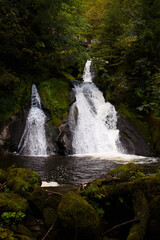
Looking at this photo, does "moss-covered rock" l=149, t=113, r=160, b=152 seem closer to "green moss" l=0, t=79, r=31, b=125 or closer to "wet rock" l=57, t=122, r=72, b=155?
"wet rock" l=57, t=122, r=72, b=155

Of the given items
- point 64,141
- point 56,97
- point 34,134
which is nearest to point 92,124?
point 64,141

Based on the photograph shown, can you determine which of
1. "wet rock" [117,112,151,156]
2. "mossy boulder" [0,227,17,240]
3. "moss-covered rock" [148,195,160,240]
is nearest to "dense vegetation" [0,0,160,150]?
"wet rock" [117,112,151,156]

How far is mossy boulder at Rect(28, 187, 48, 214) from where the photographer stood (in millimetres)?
2783

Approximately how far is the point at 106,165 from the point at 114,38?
13.5m

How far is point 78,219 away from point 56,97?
1124cm

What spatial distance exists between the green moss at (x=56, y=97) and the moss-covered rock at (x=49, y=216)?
8779mm

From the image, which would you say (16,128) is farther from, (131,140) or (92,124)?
(131,140)

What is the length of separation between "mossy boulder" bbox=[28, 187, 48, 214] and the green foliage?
30 centimetres

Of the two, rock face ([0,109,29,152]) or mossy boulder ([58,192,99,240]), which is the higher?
rock face ([0,109,29,152])

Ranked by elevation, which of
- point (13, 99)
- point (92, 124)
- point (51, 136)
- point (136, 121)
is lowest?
point (51, 136)

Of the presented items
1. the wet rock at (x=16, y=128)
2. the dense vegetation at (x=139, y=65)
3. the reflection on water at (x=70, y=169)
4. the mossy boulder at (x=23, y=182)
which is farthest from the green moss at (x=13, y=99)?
the mossy boulder at (x=23, y=182)

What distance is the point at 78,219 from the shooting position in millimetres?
A: 2303

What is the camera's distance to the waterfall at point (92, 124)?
1051cm

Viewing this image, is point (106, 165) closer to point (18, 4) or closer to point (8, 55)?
point (18, 4)
